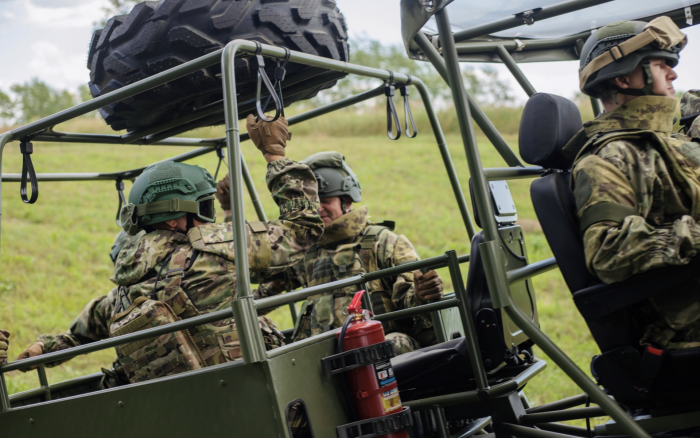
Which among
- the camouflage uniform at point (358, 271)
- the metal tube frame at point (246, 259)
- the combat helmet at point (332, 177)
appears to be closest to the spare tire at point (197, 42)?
the metal tube frame at point (246, 259)

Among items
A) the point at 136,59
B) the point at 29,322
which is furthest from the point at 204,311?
the point at 29,322

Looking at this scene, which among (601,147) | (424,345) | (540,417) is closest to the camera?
(601,147)

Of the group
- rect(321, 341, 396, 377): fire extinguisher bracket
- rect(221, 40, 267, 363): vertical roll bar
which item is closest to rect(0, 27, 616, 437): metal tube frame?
rect(221, 40, 267, 363): vertical roll bar

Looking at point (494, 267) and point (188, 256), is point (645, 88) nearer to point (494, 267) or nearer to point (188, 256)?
point (494, 267)

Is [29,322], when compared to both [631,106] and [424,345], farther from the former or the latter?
[631,106]

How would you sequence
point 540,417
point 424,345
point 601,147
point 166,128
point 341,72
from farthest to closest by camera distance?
1. point 424,345
2. point 166,128
3. point 341,72
4. point 540,417
5. point 601,147

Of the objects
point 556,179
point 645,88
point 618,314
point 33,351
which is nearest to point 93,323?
point 33,351

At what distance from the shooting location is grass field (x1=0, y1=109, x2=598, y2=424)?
343 inches

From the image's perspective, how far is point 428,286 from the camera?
3523 millimetres

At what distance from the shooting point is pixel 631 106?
264cm

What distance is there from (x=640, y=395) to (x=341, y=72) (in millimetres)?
1881

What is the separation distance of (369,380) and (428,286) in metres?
0.97

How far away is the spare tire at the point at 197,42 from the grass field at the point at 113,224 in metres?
4.87

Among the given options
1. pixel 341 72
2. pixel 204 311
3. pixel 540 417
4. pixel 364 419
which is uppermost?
pixel 341 72
